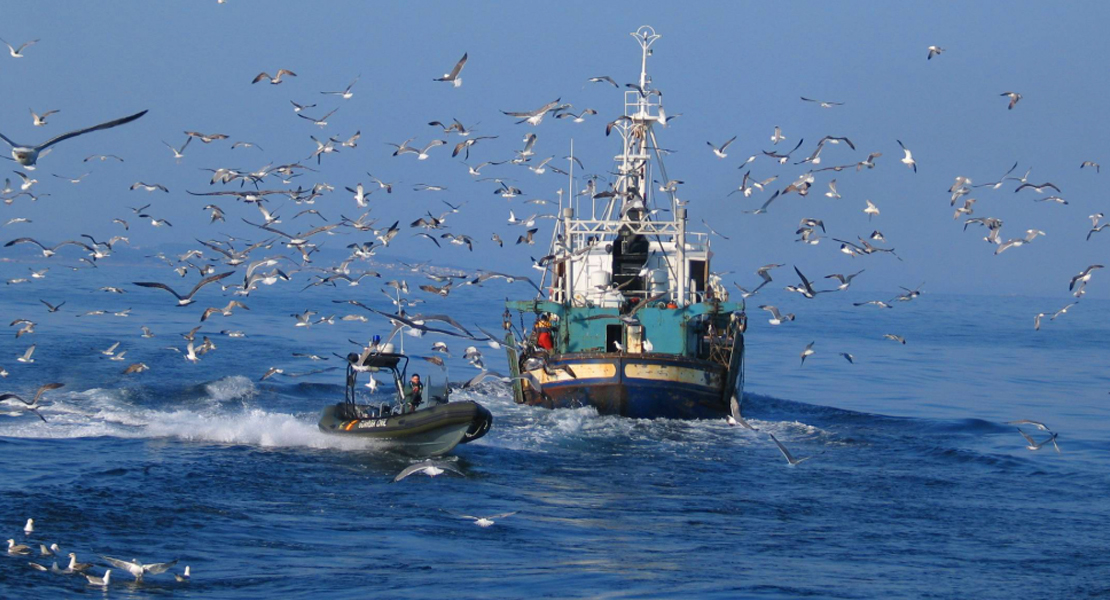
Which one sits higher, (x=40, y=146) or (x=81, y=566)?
(x=40, y=146)

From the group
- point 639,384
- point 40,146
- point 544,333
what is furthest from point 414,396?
point 40,146

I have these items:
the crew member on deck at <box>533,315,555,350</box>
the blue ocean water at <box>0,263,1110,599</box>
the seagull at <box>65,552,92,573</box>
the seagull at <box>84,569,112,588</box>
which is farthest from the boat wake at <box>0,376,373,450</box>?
the seagull at <box>84,569,112,588</box>

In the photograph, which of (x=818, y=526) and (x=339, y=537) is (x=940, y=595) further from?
(x=339, y=537)

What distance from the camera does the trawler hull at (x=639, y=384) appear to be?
103 feet

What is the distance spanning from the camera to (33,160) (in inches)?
531

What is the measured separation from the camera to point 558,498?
22875 mm

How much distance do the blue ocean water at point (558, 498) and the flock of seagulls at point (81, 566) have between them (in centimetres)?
16

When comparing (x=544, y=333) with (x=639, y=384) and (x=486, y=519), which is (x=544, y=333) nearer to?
(x=639, y=384)

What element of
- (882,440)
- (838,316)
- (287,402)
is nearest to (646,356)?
(882,440)

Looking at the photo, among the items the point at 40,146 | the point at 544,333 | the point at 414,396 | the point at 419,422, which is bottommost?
the point at 419,422

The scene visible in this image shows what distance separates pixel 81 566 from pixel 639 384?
1713 centimetres

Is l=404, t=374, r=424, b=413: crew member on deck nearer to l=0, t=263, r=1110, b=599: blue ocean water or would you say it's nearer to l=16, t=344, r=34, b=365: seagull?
l=0, t=263, r=1110, b=599: blue ocean water

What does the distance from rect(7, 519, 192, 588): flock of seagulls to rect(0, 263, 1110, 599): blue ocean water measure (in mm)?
161

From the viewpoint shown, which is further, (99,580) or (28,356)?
(28,356)
